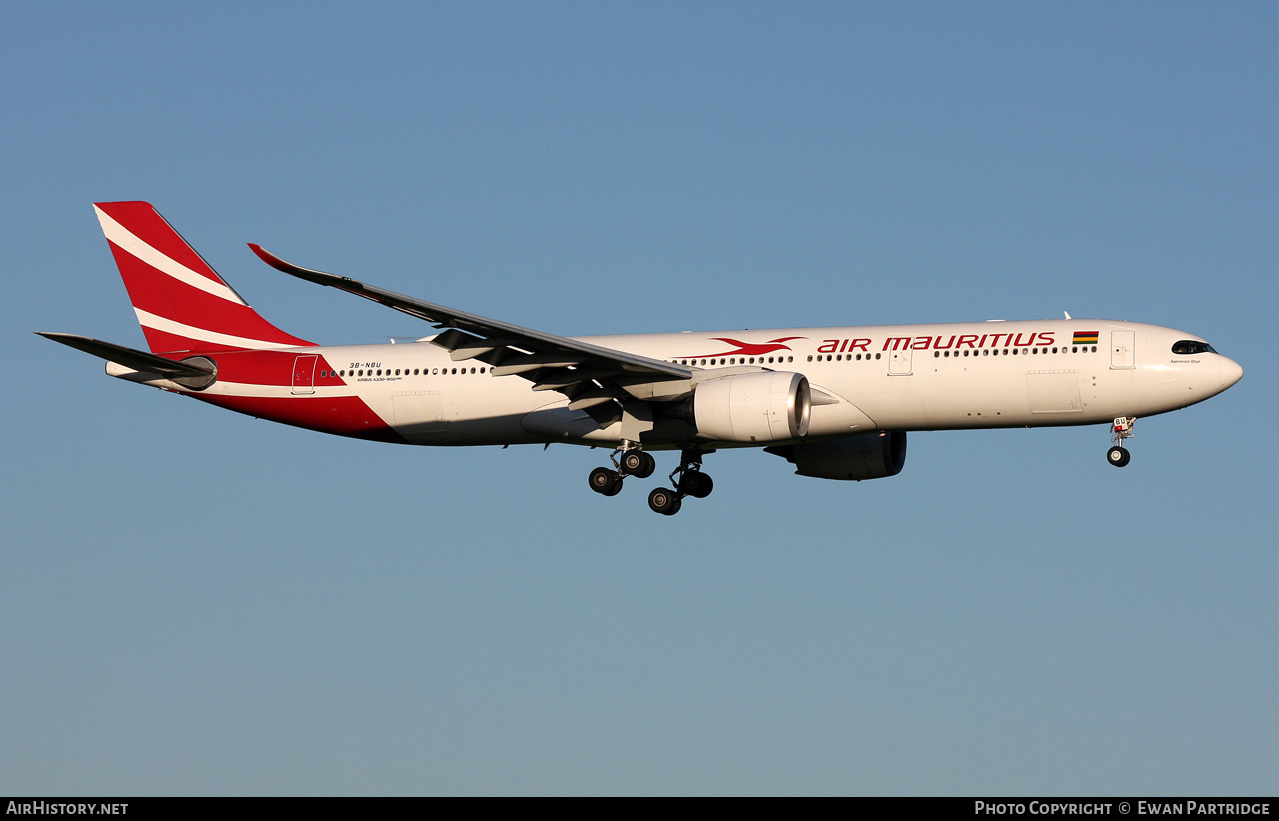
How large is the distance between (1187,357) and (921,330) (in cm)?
663

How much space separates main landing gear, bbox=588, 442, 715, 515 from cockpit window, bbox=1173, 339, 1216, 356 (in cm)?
1312

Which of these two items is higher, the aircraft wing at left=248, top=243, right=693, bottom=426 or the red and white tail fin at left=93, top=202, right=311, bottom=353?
the red and white tail fin at left=93, top=202, right=311, bottom=353

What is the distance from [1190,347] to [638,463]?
47.5ft

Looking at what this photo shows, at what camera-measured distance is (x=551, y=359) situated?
39.4m

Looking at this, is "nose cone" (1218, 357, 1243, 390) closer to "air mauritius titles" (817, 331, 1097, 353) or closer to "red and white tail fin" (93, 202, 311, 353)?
"air mauritius titles" (817, 331, 1097, 353)

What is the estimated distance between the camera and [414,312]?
116 feet

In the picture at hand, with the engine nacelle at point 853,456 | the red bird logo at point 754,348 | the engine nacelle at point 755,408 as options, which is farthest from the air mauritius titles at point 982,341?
the engine nacelle at point 853,456

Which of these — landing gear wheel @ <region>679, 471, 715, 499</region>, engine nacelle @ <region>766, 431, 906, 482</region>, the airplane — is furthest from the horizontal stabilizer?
engine nacelle @ <region>766, 431, 906, 482</region>


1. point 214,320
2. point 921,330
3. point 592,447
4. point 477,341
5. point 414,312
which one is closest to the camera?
point 414,312

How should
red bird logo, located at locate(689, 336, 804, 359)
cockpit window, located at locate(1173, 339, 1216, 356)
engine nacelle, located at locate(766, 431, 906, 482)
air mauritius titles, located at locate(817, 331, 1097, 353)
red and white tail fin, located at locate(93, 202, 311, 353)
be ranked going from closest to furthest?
1. cockpit window, located at locate(1173, 339, 1216, 356)
2. air mauritius titles, located at locate(817, 331, 1097, 353)
3. red bird logo, located at locate(689, 336, 804, 359)
4. engine nacelle, located at locate(766, 431, 906, 482)
5. red and white tail fin, located at locate(93, 202, 311, 353)

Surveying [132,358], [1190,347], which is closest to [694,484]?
[1190,347]

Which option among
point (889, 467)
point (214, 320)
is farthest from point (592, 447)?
point (214, 320)

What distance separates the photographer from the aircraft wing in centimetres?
3616
